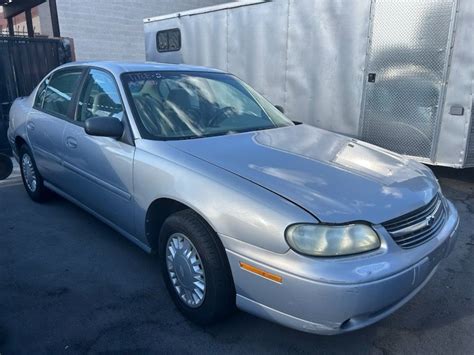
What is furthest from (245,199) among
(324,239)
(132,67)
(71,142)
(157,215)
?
(71,142)

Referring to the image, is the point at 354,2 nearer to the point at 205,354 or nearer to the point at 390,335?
the point at 390,335

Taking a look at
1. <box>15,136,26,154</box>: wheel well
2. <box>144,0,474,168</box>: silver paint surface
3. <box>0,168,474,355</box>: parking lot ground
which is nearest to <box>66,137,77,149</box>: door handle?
<box>0,168,474,355</box>: parking lot ground

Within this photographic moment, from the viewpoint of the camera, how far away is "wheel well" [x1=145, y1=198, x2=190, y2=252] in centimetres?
269

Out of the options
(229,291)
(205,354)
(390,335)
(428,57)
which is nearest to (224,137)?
(229,291)

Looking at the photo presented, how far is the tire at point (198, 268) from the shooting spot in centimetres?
230

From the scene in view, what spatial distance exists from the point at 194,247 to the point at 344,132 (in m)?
4.14

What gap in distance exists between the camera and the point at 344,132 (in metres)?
5.96

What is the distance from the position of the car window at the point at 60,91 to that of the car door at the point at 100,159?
9.2 inches

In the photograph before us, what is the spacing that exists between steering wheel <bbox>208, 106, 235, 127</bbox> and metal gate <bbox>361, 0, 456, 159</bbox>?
9.58 ft

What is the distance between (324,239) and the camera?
201cm

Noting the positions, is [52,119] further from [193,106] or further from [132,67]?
[193,106]

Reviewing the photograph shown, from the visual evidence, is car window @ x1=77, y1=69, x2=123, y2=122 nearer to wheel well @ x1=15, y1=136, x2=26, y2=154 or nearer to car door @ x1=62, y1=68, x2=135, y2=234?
car door @ x1=62, y1=68, x2=135, y2=234

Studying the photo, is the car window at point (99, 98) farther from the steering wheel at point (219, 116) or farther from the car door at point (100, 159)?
the steering wheel at point (219, 116)

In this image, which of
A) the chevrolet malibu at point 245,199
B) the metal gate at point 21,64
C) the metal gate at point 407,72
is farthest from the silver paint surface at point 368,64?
the metal gate at point 21,64
